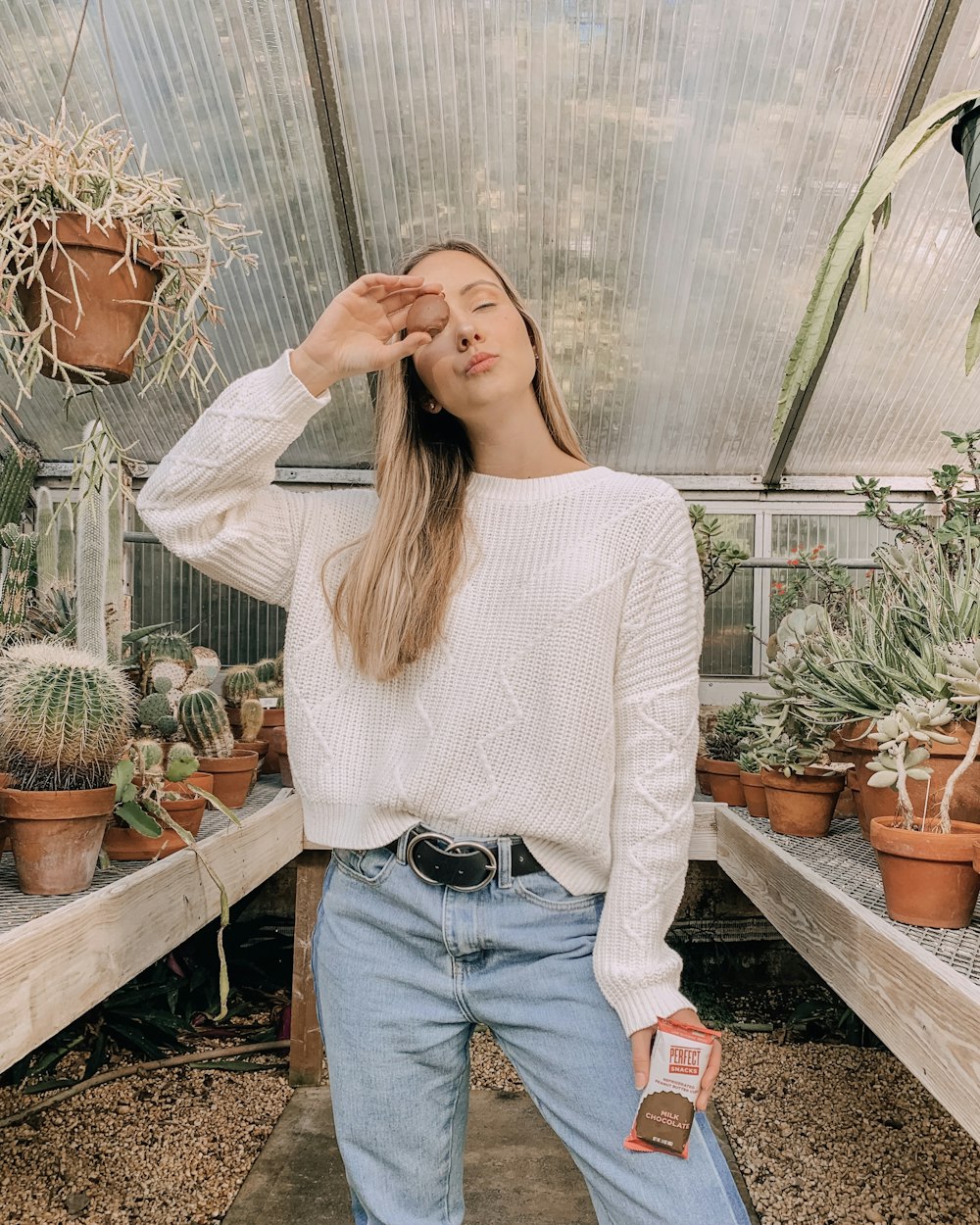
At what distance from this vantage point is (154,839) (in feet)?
5.60

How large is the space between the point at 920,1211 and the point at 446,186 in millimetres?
2709

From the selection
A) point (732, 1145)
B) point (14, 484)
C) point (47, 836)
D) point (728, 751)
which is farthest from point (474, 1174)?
point (14, 484)

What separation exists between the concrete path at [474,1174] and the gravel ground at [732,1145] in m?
0.06

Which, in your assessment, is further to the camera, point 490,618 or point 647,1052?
point 490,618

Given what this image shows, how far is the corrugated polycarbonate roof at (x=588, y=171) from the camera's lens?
8.56 feet

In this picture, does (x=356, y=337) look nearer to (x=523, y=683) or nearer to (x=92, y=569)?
(x=523, y=683)

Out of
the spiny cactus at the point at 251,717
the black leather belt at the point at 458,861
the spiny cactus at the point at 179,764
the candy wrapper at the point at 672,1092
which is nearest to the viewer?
the candy wrapper at the point at 672,1092

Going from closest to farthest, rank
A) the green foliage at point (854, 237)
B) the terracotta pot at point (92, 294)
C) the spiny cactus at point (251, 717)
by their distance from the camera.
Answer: the green foliage at point (854, 237) < the terracotta pot at point (92, 294) < the spiny cactus at point (251, 717)

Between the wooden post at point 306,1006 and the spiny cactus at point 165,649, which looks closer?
the spiny cactus at point 165,649

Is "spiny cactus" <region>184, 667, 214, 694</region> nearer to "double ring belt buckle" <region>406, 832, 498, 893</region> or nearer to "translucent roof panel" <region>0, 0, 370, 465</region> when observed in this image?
"translucent roof panel" <region>0, 0, 370, 465</region>

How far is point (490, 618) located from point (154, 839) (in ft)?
2.72

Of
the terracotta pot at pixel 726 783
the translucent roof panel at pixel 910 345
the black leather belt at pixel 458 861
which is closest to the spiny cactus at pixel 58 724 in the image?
the black leather belt at pixel 458 861

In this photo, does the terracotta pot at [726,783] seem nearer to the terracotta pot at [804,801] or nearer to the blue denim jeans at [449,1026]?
the terracotta pot at [804,801]

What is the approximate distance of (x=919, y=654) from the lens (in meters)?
1.85
